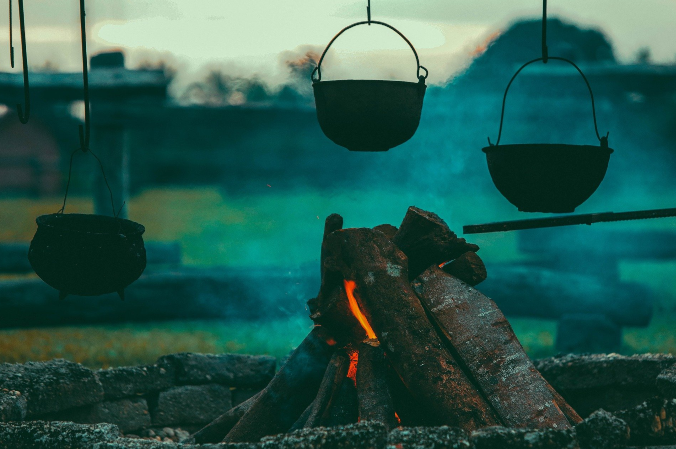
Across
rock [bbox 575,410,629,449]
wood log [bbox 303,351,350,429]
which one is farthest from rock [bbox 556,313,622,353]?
rock [bbox 575,410,629,449]

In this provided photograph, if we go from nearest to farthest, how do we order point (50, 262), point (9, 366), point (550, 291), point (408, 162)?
point (50, 262) < point (9, 366) < point (550, 291) < point (408, 162)

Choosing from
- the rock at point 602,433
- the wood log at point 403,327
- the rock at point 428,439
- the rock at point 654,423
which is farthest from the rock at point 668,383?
the rock at point 428,439

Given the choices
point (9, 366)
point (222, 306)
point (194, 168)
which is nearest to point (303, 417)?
→ point (9, 366)

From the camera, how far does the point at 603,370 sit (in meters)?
4.18

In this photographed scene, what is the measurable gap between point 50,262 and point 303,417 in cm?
142

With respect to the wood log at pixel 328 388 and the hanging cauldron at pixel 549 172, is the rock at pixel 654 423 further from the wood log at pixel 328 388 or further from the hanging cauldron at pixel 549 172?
the wood log at pixel 328 388

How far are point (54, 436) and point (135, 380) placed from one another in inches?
61.4

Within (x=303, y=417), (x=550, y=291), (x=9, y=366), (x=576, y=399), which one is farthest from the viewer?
(x=550, y=291)

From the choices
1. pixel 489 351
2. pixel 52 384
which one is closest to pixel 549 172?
pixel 489 351

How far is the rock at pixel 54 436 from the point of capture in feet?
9.59

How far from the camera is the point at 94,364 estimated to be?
23.0 ft

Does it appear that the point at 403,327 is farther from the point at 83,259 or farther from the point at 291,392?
the point at 83,259

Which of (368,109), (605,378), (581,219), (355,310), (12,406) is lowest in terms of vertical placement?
(605,378)

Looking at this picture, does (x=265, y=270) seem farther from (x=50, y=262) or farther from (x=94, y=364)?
(x=50, y=262)
